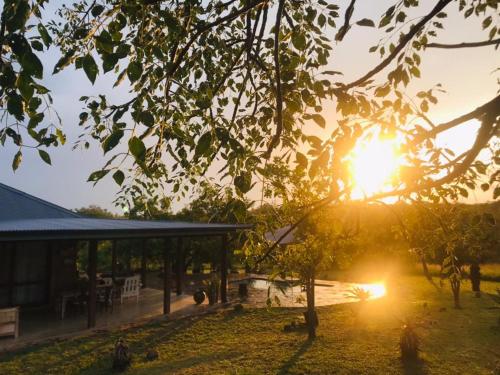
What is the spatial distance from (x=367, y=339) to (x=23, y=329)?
32.0 ft

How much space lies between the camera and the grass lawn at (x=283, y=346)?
8.42 metres

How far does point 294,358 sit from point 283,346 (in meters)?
1.01

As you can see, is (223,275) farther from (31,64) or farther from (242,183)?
(31,64)

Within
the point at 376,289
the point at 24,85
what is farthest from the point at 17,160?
the point at 376,289

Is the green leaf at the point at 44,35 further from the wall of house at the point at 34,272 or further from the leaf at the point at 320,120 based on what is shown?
the wall of house at the point at 34,272

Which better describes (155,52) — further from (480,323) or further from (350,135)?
(480,323)

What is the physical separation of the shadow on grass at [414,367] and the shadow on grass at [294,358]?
2.23 meters

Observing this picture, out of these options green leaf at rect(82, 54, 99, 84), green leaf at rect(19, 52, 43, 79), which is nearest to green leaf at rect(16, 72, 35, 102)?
green leaf at rect(19, 52, 43, 79)

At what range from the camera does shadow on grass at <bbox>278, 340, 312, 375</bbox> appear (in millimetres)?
8273

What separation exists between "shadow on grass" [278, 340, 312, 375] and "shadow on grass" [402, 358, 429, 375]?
7.33ft

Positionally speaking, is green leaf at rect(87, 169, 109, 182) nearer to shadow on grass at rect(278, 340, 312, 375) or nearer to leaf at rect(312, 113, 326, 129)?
leaf at rect(312, 113, 326, 129)

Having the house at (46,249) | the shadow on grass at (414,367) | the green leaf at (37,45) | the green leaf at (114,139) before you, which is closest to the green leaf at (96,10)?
the green leaf at (37,45)

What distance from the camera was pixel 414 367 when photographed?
838 cm

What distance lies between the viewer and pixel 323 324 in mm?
12312
